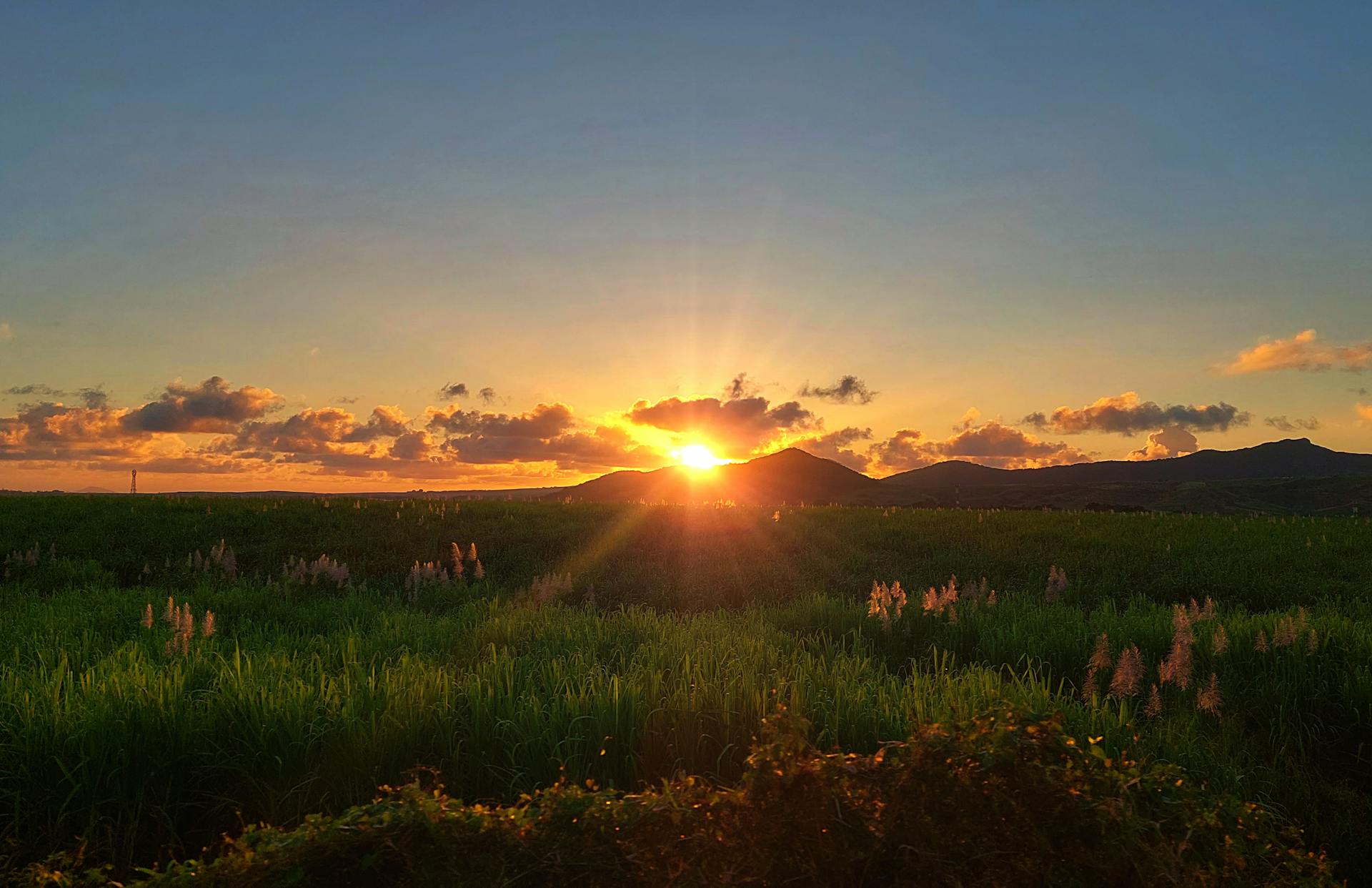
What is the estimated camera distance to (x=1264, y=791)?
5035 mm

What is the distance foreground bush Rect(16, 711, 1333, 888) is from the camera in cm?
271

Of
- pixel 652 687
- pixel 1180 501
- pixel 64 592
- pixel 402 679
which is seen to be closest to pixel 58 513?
pixel 64 592

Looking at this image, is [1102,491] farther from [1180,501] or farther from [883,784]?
[883,784]

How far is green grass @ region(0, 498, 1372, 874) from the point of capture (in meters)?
4.41

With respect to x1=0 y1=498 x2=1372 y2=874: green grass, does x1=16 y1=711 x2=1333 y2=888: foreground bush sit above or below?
above

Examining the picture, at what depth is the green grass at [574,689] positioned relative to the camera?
14.5ft

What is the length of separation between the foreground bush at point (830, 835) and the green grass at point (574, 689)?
40 cm

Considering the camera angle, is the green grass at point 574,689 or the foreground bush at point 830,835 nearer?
the foreground bush at point 830,835

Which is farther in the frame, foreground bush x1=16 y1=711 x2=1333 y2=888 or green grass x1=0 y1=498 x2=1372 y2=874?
green grass x1=0 y1=498 x2=1372 y2=874

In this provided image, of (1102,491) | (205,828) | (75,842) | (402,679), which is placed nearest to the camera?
(75,842)

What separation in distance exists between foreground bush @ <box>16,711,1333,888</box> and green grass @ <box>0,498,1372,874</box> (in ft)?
1.30

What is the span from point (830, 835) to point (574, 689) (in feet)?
10.4

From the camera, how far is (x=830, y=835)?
A: 279 cm

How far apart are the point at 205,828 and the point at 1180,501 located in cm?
11914
